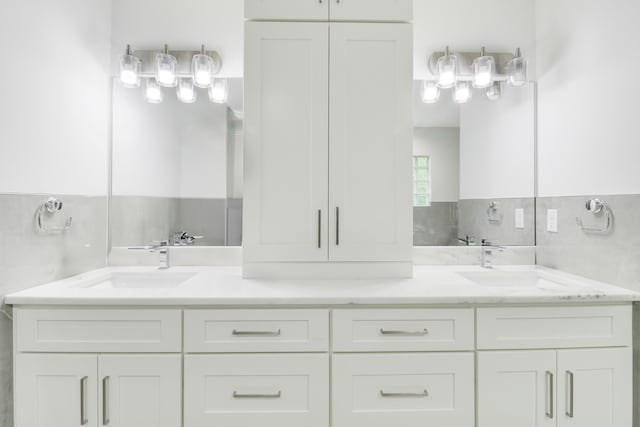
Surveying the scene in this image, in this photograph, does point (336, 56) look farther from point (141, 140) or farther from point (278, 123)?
point (141, 140)

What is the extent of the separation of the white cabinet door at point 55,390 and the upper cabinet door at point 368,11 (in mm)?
1872

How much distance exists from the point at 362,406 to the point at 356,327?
1.04 ft

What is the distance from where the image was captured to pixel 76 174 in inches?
66.0

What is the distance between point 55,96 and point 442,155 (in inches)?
79.1

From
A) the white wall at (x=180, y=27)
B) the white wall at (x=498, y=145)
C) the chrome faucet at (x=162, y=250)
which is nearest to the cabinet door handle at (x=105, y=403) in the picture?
the chrome faucet at (x=162, y=250)

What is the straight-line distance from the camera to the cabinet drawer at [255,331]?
1318 mm

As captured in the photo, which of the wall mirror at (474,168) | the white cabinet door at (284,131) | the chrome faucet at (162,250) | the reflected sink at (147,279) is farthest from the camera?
the wall mirror at (474,168)

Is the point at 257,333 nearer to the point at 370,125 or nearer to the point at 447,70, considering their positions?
the point at 370,125

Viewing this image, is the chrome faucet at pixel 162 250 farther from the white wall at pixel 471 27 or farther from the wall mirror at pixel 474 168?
the white wall at pixel 471 27

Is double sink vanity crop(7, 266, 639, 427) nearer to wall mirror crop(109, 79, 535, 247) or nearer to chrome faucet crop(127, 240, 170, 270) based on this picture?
chrome faucet crop(127, 240, 170, 270)

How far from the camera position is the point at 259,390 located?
1.33 m

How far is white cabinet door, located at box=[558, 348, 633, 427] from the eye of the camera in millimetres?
1352

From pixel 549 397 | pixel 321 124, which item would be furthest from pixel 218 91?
pixel 549 397

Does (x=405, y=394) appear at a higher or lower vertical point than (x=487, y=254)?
lower
